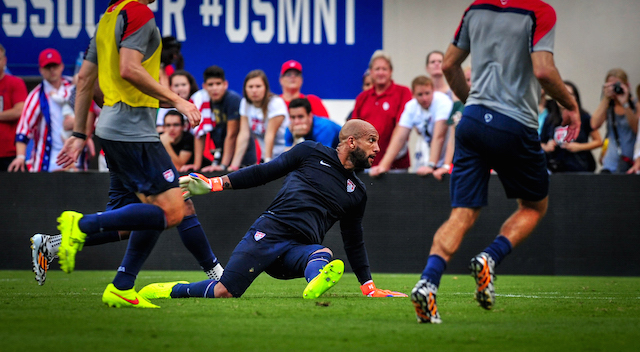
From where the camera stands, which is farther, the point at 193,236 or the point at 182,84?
the point at 182,84

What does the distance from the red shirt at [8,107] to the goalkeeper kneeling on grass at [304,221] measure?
494cm

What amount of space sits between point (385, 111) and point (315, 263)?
424cm

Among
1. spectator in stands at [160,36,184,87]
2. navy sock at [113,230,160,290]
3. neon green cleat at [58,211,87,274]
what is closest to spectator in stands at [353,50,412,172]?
spectator in stands at [160,36,184,87]

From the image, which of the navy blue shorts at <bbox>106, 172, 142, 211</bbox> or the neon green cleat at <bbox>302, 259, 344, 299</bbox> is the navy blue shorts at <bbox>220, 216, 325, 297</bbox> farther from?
the navy blue shorts at <bbox>106, 172, 142, 211</bbox>

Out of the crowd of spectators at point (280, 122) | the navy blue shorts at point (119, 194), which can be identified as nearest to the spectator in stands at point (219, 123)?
the crowd of spectators at point (280, 122)

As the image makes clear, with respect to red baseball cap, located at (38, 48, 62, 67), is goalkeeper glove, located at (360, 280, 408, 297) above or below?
below

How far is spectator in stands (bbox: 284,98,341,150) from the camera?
8.52 metres

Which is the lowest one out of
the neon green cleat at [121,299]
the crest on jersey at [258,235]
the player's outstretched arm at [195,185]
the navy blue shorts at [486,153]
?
the neon green cleat at [121,299]

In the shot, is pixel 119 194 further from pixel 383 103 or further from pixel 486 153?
pixel 383 103

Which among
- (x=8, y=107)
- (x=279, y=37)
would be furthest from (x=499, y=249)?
Answer: (x=279, y=37)

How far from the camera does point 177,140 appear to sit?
9.40 m

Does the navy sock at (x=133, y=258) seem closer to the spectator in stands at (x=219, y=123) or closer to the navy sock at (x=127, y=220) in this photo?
the navy sock at (x=127, y=220)

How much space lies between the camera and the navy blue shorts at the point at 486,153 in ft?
13.4

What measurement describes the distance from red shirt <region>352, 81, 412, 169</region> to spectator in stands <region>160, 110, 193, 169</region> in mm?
2057
